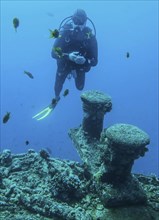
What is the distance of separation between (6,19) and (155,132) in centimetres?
7273

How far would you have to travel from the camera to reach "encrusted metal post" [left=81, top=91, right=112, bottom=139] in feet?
20.4

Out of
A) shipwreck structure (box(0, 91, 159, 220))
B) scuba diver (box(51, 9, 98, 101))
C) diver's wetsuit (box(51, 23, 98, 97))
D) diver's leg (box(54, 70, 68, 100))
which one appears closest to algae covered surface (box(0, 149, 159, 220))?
shipwreck structure (box(0, 91, 159, 220))

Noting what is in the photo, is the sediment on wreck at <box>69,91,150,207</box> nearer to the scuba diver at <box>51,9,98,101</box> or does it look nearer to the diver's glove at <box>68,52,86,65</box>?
the diver's glove at <box>68,52,86,65</box>

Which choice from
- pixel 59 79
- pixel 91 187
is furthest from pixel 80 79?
pixel 91 187

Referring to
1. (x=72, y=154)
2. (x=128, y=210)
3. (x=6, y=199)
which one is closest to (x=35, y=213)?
(x=6, y=199)

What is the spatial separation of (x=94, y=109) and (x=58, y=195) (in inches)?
73.9

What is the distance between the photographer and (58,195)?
5031 mm

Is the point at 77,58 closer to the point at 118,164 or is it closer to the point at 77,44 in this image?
the point at 77,44

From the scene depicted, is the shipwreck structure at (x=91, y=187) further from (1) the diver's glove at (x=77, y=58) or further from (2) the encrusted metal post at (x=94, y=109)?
(1) the diver's glove at (x=77, y=58)

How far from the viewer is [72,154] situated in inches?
1523

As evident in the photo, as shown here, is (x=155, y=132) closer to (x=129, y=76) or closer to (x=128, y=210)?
(x=129, y=76)

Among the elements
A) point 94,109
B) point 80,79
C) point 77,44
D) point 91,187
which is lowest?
point 91,187

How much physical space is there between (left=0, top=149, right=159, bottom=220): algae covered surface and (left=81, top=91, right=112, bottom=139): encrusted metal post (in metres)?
0.85

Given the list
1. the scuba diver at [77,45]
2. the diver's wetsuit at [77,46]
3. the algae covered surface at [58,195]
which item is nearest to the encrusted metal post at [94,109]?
the algae covered surface at [58,195]
